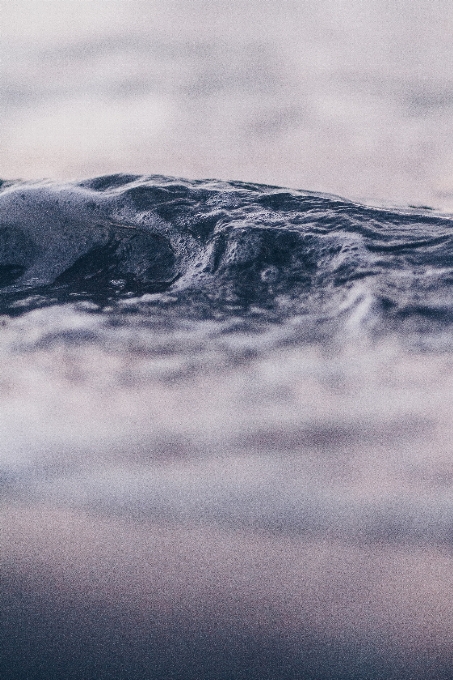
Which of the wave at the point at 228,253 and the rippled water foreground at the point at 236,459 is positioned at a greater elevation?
the wave at the point at 228,253

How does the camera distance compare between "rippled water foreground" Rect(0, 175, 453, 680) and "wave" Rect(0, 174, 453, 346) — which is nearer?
"rippled water foreground" Rect(0, 175, 453, 680)

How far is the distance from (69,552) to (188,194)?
1.90m

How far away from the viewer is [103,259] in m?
2.31

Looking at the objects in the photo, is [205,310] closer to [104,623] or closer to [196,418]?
A: [196,418]

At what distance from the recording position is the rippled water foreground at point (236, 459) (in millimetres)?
795

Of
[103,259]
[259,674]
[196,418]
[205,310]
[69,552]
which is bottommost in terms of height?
[259,674]

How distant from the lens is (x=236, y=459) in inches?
43.6

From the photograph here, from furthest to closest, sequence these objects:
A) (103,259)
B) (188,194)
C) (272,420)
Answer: (188,194), (103,259), (272,420)

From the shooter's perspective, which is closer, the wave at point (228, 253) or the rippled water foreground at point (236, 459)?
the rippled water foreground at point (236, 459)

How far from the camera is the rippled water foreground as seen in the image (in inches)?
31.3

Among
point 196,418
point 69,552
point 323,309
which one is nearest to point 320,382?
point 196,418

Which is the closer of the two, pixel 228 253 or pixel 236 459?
pixel 236 459

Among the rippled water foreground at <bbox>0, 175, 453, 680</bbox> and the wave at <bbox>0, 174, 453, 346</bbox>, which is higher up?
the wave at <bbox>0, 174, 453, 346</bbox>

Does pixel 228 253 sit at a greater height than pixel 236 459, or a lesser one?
greater
